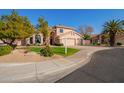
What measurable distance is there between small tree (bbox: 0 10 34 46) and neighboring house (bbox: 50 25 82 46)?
66.7ft

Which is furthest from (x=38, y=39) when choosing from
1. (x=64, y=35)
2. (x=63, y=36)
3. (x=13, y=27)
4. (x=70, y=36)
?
(x=13, y=27)

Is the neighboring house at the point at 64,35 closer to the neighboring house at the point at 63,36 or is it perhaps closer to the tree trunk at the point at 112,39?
the neighboring house at the point at 63,36

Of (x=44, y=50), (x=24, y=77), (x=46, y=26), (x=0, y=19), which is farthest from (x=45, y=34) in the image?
(x=24, y=77)

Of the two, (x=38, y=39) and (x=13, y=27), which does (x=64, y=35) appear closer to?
(x=38, y=39)

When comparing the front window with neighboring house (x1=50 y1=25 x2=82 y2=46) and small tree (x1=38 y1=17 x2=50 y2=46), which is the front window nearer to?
small tree (x1=38 y1=17 x2=50 y2=46)

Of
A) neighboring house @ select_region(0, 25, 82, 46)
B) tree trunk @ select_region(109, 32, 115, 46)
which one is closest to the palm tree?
tree trunk @ select_region(109, 32, 115, 46)

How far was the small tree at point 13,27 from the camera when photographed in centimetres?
1623

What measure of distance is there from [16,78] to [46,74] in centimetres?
146

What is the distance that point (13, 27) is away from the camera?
16.4m

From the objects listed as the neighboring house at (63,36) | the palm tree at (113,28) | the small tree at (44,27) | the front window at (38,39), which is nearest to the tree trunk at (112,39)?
the palm tree at (113,28)

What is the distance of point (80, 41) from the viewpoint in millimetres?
44156

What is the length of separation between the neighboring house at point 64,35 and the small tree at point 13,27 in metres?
20.3
